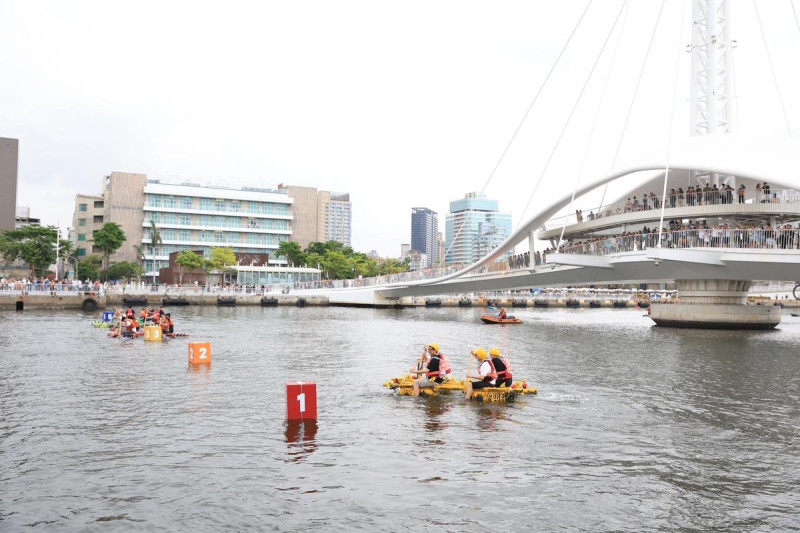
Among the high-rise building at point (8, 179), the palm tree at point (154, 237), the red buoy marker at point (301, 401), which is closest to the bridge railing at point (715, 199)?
the red buoy marker at point (301, 401)

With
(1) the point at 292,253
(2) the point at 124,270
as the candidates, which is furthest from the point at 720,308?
(2) the point at 124,270

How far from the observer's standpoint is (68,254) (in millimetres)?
110625

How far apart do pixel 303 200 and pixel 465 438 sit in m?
124

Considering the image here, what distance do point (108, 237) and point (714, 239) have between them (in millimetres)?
90111

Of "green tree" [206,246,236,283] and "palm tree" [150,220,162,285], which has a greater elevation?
"palm tree" [150,220,162,285]

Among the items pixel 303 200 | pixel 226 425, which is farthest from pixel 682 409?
pixel 303 200

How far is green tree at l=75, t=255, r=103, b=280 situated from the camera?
110312 mm

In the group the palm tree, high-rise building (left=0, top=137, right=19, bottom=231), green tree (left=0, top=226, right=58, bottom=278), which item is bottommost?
green tree (left=0, top=226, right=58, bottom=278)

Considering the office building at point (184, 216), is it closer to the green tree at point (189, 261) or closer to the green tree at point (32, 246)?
the green tree at point (189, 261)

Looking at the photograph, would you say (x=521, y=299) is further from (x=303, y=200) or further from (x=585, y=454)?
(x=585, y=454)

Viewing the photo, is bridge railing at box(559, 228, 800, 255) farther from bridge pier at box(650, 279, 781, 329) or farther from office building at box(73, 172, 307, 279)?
office building at box(73, 172, 307, 279)

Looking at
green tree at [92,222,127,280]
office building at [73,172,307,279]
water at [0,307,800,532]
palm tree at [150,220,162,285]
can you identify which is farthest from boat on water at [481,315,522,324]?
office building at [73,172,307,279]

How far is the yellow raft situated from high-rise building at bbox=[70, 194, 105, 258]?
11561 cm

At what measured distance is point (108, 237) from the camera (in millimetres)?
104875
